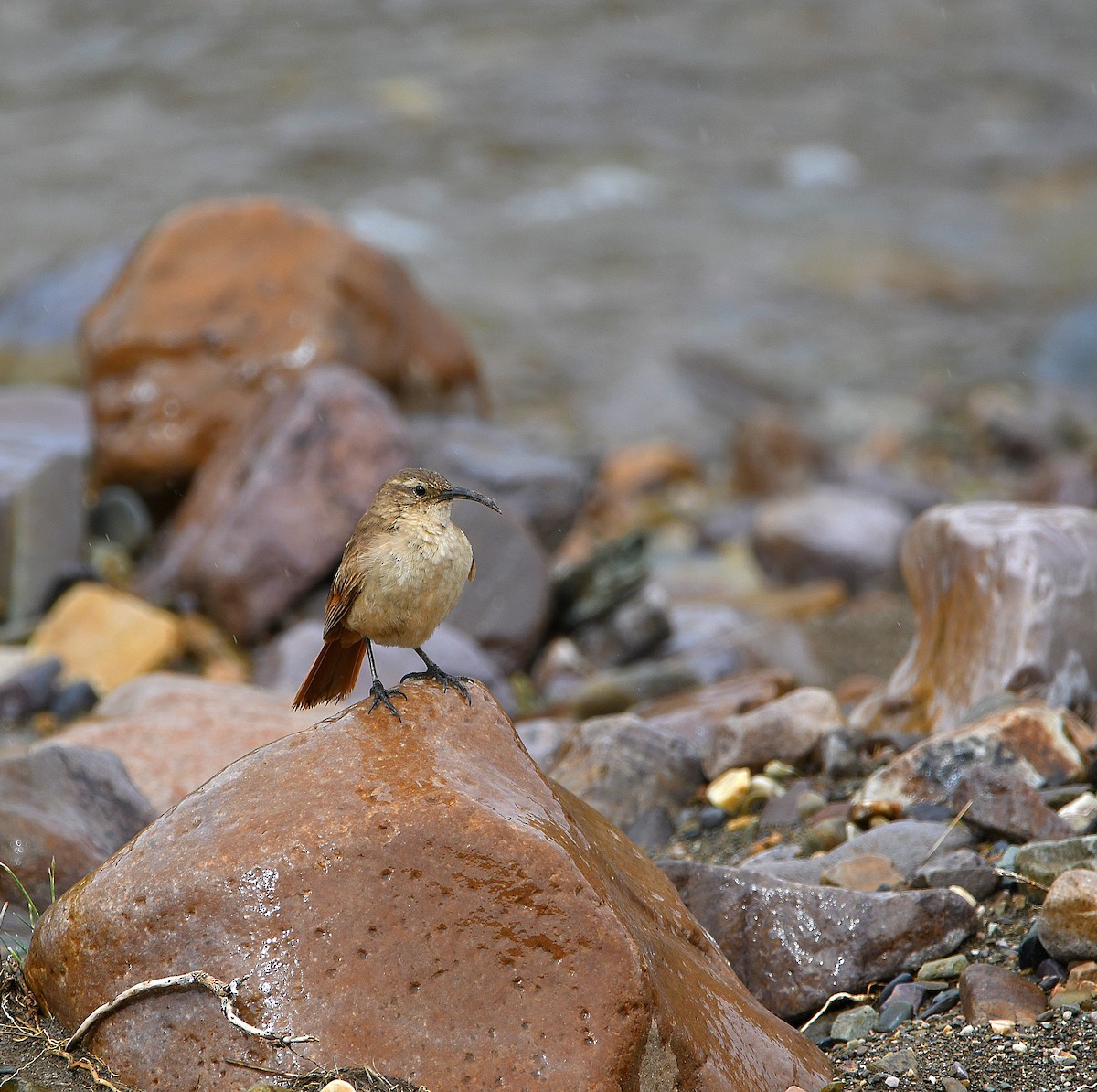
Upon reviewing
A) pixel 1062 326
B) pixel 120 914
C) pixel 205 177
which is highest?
pixel 120 914

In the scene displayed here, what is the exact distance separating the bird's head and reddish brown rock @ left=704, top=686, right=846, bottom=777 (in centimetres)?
207

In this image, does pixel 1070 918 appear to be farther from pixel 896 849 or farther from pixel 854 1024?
pixel 896 849

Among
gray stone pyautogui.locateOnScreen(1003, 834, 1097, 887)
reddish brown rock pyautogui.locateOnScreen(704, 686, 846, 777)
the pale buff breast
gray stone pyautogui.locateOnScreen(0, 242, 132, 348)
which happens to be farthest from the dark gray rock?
gray stone pyautogui.locateOnScreen(0, 242, 132, 348)

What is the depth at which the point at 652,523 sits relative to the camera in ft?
40.9

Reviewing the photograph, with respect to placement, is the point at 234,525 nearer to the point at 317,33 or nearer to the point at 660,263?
the point at 660,263

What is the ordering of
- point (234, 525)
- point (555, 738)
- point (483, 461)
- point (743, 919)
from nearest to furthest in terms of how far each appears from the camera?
point (743, 919)
point (555, 738)
point (234, 525)
point (483, 461)

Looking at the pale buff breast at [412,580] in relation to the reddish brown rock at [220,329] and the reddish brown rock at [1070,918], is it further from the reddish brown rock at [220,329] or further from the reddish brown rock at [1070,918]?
the reddish brown rock at [220,329]

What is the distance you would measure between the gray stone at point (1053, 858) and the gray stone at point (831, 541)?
5865 mm

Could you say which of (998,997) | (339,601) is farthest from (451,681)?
(998,997)

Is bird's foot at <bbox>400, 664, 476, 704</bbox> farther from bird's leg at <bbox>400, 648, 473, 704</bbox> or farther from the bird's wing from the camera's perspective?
the bird's wing

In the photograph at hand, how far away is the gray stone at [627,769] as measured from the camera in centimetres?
583

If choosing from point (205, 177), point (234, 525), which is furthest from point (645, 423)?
point (205, 177)

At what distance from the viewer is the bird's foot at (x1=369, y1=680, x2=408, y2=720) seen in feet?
12.9

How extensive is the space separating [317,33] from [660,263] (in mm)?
8186
